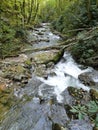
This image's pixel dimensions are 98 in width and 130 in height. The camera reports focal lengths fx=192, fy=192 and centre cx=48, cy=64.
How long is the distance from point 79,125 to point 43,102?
5.75 feet

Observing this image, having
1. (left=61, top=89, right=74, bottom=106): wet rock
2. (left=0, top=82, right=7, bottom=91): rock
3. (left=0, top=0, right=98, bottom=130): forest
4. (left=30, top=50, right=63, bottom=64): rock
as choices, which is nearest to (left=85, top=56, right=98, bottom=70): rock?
(left=0, top=0, right=98, bottom=130): forest

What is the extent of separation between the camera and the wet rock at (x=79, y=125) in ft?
18.6

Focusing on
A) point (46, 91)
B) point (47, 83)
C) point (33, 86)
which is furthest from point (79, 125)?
point (47, 83)

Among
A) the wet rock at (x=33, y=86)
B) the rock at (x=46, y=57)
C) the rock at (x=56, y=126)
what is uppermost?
the rock at (x=56, y=126)

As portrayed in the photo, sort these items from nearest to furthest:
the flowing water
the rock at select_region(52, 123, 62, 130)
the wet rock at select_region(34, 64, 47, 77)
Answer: the rock at select_region(52, 123, 62, 130), the flowing water, the wet rock at select_region(34, 64, 47, 77)

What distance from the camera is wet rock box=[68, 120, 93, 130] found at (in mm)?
5684

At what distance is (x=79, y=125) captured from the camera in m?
5.82

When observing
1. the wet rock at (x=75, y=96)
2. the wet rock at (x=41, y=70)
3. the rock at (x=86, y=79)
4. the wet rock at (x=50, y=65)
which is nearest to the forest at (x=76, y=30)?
the rock at (x=86, y=79)

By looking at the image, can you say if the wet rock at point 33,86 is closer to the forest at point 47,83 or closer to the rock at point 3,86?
the forest at point 47,83

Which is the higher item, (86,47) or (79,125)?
(86,47)

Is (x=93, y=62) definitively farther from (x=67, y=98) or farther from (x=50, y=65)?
(x=67, y=98)

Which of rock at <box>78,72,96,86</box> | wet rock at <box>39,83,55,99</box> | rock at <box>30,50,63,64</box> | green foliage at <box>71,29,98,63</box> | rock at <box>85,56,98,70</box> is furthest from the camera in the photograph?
rock at <box>30,50,63,64</box>

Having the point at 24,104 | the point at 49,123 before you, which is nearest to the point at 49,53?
the point at 24,104

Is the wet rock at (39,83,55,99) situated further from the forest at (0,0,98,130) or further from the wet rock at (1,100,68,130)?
the wet rock at (1,100,68,130)
